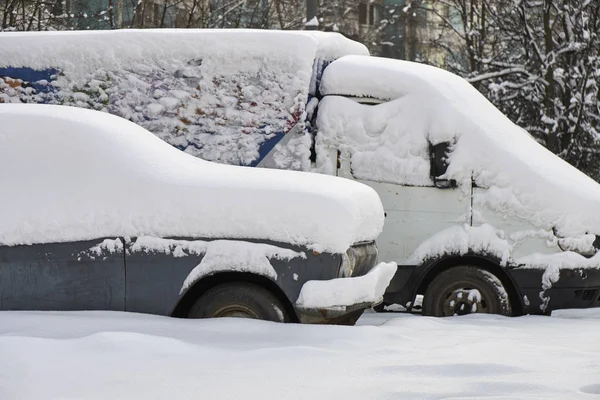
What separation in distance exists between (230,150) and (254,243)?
9.71 feet

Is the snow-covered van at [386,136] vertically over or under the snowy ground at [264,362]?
over

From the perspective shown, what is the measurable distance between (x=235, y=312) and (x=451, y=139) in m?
3.04

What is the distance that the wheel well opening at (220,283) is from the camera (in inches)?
242

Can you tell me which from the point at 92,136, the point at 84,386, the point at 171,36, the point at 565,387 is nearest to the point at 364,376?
the point at 565,387

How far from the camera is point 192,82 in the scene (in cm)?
898

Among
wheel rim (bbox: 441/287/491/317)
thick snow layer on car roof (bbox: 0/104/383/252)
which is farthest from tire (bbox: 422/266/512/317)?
thick snow layer on car roof (bbox: 0/104/383/252)

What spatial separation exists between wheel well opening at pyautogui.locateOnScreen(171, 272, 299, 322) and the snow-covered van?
7.96 feet

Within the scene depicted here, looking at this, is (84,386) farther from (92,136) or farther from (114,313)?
(92,136)

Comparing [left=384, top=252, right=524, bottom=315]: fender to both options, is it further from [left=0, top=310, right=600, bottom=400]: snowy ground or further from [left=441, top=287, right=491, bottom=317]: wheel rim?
[left=0, top=310, right=600, bottom=400]: snowy ground

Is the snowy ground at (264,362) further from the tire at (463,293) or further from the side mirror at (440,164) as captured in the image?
the side mirror at (440,164)

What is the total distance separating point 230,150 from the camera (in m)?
8.86

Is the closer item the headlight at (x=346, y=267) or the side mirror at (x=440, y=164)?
the headlight at (x=346, y=267)

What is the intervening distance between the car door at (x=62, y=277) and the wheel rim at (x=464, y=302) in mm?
3224

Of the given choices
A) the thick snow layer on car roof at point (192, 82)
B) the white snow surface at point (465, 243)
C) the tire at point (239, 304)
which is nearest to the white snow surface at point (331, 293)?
the tire at point (239, 304)
